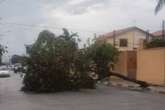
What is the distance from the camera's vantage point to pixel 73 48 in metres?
34.1

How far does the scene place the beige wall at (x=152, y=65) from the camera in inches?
1510

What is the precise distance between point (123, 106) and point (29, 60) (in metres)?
13.6

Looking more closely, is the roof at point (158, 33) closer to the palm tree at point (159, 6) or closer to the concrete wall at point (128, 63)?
the concrete wall at point (128, 63)

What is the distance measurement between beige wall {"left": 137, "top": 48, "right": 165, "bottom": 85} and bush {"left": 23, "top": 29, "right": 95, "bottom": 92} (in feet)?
22.9

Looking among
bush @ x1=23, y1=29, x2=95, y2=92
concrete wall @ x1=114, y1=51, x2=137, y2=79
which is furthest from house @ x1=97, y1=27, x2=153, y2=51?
bush @ x1=23, y1=29, x2=95, y2=92

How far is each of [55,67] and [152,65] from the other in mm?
10646

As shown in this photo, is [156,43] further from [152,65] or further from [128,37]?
[128,37]

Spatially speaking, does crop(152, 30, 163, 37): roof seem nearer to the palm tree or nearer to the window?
the window

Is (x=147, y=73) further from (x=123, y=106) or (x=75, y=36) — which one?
(x=123, y=106)

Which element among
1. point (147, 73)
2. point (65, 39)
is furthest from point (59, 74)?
point (147, 73)

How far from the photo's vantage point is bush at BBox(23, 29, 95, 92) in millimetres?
32531

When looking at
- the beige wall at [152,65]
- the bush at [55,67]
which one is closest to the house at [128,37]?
the beige wall at [152,65]

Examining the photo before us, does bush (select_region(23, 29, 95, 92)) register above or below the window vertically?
below

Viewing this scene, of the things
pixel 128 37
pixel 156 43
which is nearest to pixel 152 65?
pixel 156 43
